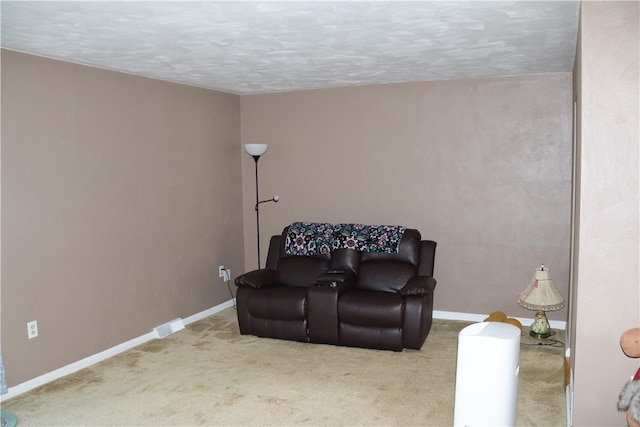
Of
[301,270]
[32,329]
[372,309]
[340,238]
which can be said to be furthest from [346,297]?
[32,329]

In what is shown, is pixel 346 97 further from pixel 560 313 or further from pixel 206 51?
pixel 560 313

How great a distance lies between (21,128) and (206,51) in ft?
4.37

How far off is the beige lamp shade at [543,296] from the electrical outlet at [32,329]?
3.65 meters

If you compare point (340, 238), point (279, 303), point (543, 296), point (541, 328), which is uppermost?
point (340, 238)

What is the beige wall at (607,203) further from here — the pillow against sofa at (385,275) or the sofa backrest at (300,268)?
the sofa backrest at (300,268)

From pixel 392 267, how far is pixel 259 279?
3.84 feet

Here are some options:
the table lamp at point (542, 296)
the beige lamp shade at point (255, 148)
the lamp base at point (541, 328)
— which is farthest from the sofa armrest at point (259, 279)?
the lamp base at point (541, 328)

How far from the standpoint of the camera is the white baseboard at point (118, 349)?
388 centimetres

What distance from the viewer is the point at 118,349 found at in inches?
183

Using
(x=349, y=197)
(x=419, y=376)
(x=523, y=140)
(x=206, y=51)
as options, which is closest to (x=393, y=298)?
(x=419, y=376)

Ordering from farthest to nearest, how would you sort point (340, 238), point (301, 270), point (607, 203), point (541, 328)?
1. point (340, 238)
2. point (301, 270)
3. point (541, 328)
4. point (607, 203)

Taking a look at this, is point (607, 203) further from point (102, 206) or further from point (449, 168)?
point (102, 206)

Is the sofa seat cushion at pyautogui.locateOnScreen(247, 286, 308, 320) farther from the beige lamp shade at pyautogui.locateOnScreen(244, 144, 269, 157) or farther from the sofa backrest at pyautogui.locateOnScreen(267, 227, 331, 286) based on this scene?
the beige lamp shade at pyautogui.locateOnScreen(244, 144, 269, 157)

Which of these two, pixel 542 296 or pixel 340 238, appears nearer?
pixel 542 296
